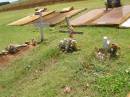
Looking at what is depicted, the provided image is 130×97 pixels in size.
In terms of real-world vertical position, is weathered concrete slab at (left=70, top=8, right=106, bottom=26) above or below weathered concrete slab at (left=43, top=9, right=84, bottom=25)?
above

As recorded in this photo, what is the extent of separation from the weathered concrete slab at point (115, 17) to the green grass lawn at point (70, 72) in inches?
43.6

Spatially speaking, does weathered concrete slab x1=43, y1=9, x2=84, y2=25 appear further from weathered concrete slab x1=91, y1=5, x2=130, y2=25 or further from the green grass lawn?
the green grass lawn

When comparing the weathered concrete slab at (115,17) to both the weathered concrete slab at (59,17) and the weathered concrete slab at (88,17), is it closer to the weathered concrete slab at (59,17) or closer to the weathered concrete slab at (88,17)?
the weathered concrete slab at (88,17)

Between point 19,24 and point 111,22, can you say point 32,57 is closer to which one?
point 111,22

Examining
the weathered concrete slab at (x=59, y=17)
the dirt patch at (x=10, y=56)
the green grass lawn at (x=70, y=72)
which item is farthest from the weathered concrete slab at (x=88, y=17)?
the dirt patch at (x=10, y=56)

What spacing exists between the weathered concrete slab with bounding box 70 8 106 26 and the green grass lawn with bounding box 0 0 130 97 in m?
2.15

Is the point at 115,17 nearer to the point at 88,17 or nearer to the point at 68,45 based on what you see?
the point at 88,17

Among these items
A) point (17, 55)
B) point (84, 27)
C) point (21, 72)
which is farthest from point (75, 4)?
point (21, 72)

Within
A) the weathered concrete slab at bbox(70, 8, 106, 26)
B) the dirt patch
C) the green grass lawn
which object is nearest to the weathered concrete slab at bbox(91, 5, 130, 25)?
the weathered concrete slab at bbox(70, 8, 106, 26)

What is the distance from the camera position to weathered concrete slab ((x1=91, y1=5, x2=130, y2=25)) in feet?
45.8

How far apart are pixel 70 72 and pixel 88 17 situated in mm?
7219

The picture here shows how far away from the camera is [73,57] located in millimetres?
10250

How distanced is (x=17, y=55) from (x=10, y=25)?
227 inches

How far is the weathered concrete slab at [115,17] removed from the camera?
13.9 meters
